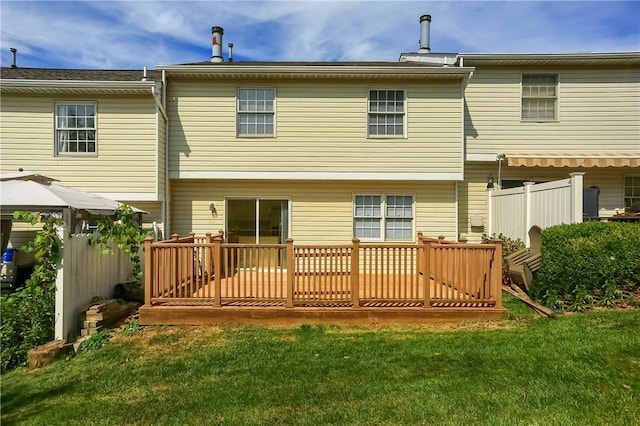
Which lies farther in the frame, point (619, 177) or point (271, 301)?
point (619, 177)

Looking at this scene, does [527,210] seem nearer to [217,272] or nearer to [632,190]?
[632,190]

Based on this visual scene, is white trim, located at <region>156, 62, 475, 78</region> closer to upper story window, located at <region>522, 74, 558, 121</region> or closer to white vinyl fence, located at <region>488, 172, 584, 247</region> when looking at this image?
upper story window, located at <region>522, 74, 558, 121</region>

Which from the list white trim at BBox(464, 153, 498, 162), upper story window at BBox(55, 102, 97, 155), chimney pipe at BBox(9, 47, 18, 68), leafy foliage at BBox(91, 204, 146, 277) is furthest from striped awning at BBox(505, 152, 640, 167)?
chimney pipe at BBox(9, 47, 18, 68)

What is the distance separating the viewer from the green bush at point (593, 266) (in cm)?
605

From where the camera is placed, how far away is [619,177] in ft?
33.3

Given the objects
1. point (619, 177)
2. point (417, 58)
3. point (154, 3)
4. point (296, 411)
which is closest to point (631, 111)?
point (619, 177)

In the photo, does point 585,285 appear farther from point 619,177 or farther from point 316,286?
point 619,177

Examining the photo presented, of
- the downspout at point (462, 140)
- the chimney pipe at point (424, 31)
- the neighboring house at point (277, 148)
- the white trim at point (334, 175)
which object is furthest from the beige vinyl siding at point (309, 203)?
the chimney pipe at point (424, 31)

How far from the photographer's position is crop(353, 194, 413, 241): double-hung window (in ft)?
31.6

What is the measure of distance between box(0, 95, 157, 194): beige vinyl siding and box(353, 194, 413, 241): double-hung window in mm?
5481

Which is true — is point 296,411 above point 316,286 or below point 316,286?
below

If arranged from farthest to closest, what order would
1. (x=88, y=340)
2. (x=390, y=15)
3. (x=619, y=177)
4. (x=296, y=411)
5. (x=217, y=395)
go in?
(x=390, y=15) < (x=619, y=177) < (x=88, y=340) < (x=217, y=395) < (x=296, y=411)

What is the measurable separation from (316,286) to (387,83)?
6091 millimetres

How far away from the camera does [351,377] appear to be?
4.11 m
